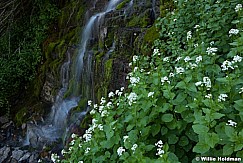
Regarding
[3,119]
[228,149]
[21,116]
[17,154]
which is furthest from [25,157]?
[228,149]

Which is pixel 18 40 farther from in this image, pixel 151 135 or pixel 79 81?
pixel 151 135

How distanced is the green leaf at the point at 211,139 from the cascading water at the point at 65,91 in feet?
10.4

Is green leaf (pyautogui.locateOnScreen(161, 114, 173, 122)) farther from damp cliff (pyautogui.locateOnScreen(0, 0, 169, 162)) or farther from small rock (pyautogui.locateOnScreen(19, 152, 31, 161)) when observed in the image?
small rock (pyautogui.locateOnScreen(19, 152, 31, 161))

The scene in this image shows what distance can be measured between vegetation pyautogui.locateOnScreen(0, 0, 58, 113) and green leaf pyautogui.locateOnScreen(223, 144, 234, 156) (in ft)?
16.5

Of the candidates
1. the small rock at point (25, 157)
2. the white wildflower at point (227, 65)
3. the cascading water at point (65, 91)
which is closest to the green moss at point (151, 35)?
the cascading water at point (65, 91)

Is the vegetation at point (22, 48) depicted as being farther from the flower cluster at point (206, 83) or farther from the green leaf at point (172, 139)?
→ the flower cluster at point (206, 83)

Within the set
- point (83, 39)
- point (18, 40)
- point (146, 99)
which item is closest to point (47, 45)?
point (18, 40)

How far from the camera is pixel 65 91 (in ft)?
16.7

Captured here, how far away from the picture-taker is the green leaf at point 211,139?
1.23 meters

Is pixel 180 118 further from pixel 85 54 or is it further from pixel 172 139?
pixel 85 54

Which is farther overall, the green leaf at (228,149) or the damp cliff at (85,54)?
the damp cliff at (85,54)

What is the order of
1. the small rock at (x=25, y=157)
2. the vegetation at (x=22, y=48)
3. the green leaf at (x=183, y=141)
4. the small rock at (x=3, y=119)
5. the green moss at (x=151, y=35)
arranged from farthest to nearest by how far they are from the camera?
the vegetation at (x=22, y=48) < the small rock at (x=3, y=119) < the small rock at (x=25, y=157) < the green moss at (x=151, y=35) < the green leaf at (x=183, y=141)

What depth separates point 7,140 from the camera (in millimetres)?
5055

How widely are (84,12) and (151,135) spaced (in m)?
4.47
